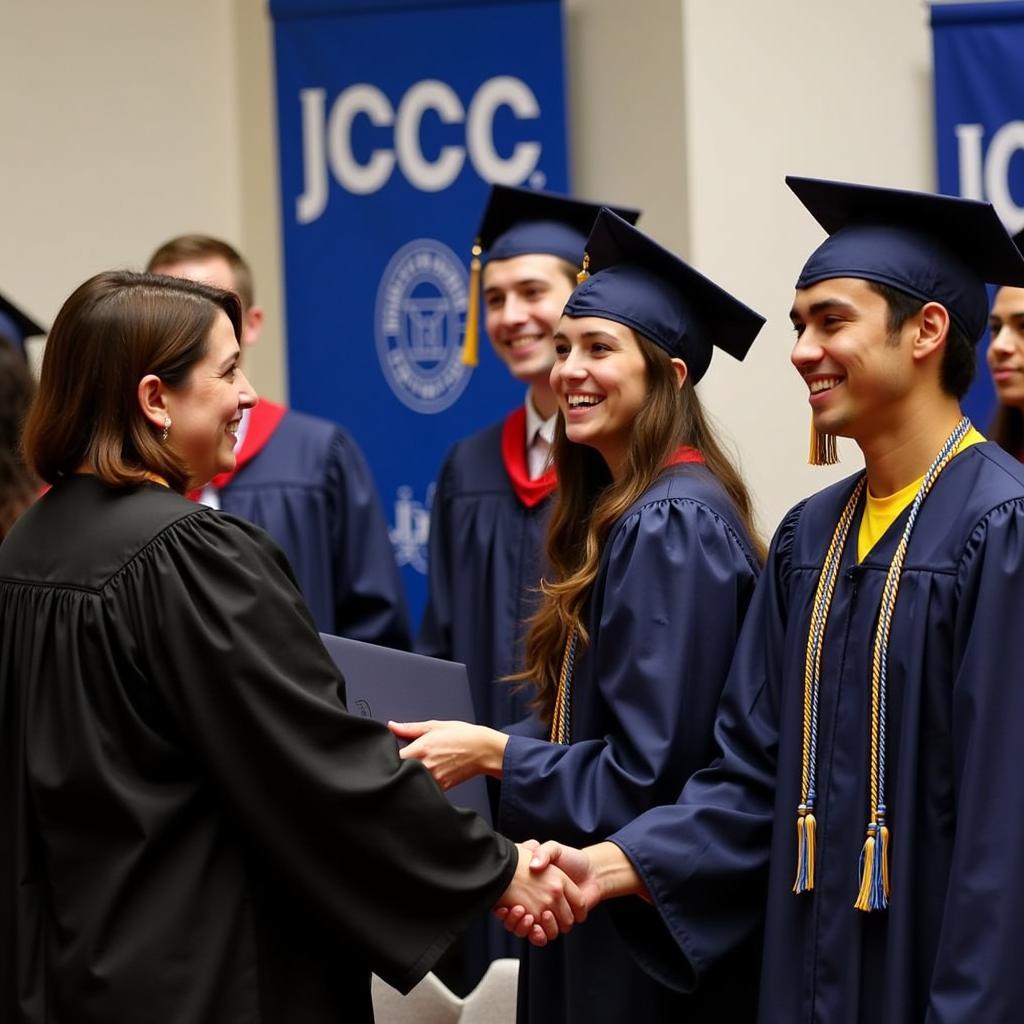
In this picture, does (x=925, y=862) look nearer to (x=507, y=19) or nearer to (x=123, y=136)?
(x=507, y=19)

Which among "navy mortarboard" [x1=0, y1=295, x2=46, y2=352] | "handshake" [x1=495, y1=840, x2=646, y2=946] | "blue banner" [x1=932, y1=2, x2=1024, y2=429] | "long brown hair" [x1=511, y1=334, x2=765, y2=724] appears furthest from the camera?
"blue banner" [x1=932, y1=2, x2=1024, y2=429]

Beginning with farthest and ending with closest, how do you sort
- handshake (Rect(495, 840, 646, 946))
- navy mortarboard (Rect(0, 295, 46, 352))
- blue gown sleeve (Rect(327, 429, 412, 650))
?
blue gown sleeve (Rect(327, 429, 412, 650)) < navy mortarboard (Rect(0, 295, 46, 352)) < handshake (Rect(495, 840, 646, 946))

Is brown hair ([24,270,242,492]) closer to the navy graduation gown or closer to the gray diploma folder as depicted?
the gray diploma folder

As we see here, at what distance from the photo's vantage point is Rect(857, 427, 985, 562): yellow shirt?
8.73 ft

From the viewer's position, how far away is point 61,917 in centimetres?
232

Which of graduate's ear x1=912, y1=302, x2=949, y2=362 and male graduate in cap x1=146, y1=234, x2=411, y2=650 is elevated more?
graduate's ear x1=912, y1=302, x2=949, y2=362

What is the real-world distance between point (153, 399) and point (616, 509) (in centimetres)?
99

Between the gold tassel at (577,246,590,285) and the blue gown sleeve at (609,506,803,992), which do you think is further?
the gold tassel at (577,246,590,285)

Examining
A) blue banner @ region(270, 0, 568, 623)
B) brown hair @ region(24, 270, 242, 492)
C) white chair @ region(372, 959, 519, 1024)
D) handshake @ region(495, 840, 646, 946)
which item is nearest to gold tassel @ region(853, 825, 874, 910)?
handshake @ region(495, 840, 646, 946)

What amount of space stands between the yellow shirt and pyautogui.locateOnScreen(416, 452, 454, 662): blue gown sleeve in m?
2.07

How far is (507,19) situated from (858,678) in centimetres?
402

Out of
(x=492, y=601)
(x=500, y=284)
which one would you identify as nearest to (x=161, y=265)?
(x=500, y=284)

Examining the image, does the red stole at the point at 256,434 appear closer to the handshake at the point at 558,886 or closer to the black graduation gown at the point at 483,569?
the black graduation gown at the point at 483,569

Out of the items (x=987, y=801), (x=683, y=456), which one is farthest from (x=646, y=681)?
(x=987, y=801)
